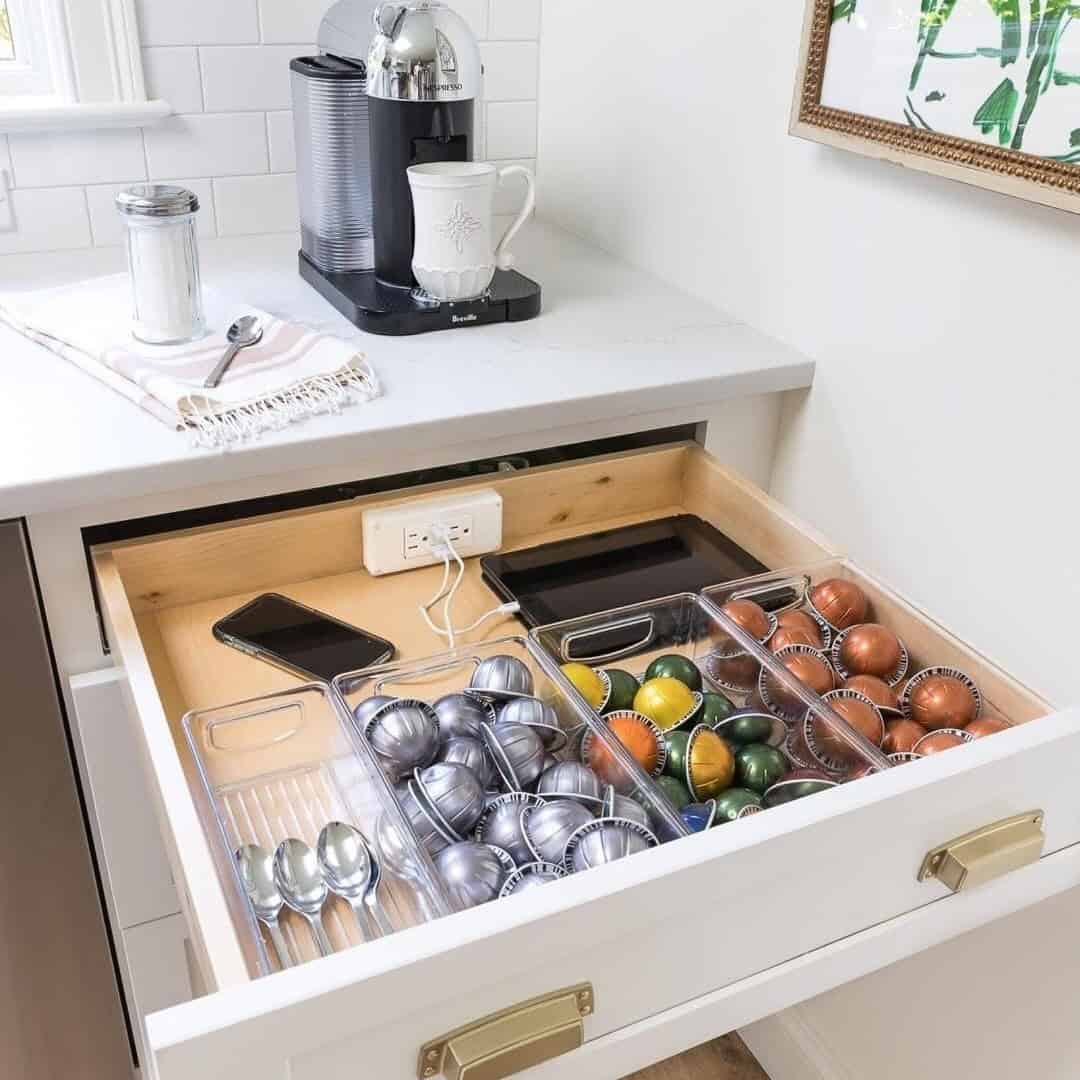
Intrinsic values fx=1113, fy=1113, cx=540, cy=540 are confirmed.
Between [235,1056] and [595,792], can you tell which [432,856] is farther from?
[235,1056]

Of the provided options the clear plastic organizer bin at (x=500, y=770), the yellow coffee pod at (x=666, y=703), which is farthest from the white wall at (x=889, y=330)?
the clear plastic organizer bin at (x=500, y=770)

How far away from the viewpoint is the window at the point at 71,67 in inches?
59.1

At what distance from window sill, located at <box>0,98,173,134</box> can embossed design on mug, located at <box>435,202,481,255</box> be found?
57 cm

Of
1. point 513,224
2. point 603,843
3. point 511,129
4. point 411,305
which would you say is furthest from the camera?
point 511,129

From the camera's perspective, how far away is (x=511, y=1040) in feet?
2.27

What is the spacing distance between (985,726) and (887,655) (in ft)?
0.35

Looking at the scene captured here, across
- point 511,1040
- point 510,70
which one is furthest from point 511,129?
point 511,1040

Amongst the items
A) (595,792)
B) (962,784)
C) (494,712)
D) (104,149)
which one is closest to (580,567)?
(494,712)

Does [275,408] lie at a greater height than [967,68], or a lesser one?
lesser

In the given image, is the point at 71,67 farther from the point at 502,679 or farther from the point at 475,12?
the point at 502,679

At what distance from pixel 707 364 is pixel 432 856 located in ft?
2.29

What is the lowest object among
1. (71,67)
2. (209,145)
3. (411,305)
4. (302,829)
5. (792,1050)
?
(792,1050)

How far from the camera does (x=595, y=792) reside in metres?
0.86

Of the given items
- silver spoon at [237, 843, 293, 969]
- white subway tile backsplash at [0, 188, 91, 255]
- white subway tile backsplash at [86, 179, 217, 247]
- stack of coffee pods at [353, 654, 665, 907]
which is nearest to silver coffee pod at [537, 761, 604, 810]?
stack of coffee pods at [353, 654, 665, 907]
